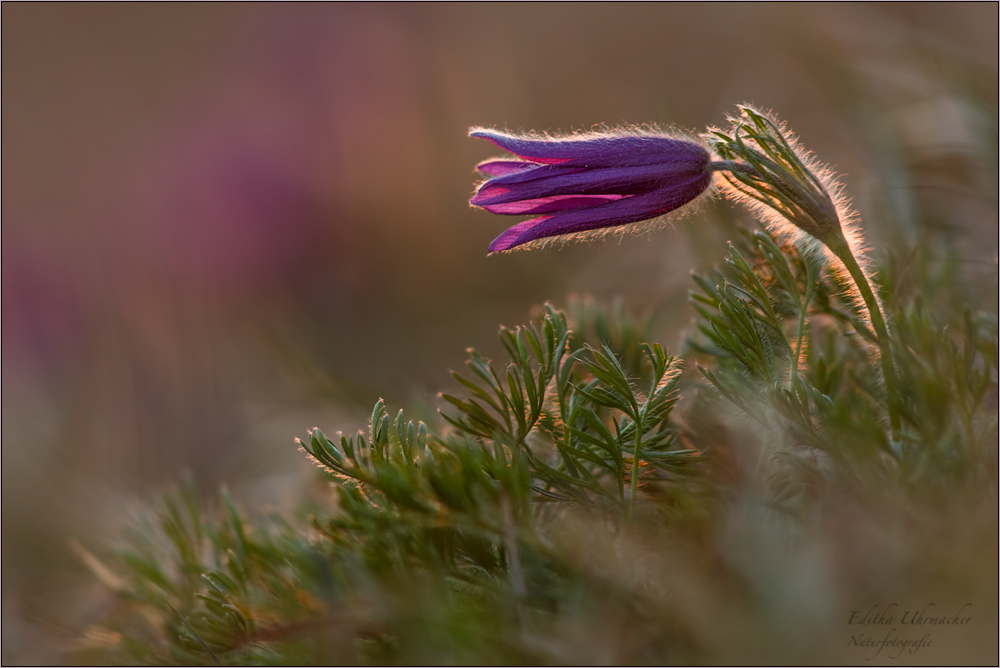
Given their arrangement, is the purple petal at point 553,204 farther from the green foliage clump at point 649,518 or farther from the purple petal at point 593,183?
the green foliage clump at point 649,518

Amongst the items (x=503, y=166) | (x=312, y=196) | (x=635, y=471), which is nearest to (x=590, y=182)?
(x=503, y=166)

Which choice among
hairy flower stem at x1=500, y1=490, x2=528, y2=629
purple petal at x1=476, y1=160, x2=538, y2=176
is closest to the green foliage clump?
hairy flower stem at x1=500, y1=490, x2=528, y2=629

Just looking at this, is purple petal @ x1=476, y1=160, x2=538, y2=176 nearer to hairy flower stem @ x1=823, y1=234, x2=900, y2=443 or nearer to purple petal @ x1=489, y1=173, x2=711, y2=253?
purple petal @ x1=489, y1=173, x2=711, y2=253

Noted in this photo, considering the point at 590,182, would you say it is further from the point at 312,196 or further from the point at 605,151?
the point at 312,196

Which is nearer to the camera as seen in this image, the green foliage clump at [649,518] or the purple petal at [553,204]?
Answer: the green foliage clump at [649,518]

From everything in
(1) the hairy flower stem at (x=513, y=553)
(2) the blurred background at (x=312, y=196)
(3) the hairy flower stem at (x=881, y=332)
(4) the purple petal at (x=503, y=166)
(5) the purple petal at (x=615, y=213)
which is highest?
(2) the blurred background at (x=312, y=196)

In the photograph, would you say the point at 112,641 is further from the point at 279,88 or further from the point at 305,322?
the point at 279,88

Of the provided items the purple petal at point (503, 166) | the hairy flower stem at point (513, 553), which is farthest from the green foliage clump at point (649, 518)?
the purple petal at point (503, 166)

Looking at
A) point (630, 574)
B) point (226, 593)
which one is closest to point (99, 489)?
point (226, 593)
